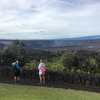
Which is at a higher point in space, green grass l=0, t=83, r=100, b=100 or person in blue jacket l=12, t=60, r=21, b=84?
person in blue jacket l=12, t=60, r=21, b=84

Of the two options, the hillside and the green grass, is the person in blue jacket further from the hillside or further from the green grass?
the hillside

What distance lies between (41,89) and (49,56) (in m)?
16.1

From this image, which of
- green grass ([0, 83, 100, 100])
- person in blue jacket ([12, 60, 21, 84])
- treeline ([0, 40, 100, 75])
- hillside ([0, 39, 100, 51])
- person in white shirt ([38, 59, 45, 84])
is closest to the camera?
green grass ([0, 83, 100, 100])

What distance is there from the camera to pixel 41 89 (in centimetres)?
1923

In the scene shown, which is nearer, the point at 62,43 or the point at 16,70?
the point at 16,70

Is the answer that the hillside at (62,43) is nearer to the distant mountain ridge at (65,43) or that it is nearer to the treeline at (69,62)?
the distant mountain ridge at (65,43)

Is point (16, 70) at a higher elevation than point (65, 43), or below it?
below

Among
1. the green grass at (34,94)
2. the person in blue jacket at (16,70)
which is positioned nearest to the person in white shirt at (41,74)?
the person in blue jacket at (16,70)

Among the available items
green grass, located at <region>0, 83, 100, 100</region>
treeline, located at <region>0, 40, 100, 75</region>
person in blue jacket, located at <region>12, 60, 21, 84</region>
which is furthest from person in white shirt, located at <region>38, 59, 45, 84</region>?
treeline, located at <region>0, 40, 100, 75</region>

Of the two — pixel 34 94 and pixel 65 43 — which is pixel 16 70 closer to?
pixel 34 94

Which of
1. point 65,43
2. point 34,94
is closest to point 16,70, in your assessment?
point 34,94

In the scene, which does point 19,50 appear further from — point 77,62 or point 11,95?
point 11,95

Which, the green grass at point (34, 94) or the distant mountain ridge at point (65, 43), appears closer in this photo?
the green grass at point (34, 94)

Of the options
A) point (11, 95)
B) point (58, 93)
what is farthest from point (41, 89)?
point (11, 95)
